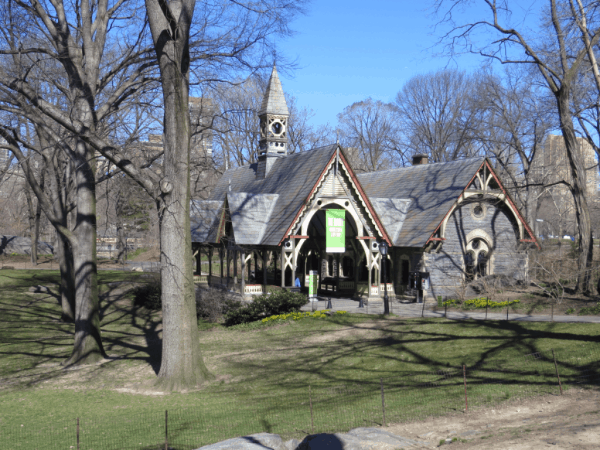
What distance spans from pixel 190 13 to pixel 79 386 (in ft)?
36.5

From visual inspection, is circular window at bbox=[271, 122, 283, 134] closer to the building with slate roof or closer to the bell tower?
the bell tower

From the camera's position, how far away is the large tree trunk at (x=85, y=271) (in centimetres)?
1831

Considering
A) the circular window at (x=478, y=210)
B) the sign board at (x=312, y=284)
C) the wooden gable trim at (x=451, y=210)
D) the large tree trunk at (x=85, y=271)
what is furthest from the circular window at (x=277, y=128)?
the large tree trunk at (x=85, y=271)

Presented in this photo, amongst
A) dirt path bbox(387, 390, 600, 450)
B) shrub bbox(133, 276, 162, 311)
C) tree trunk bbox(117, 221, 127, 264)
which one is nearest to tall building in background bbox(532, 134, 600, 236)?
shrub bbox(133, 276, 162, 311)

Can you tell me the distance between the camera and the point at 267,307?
24.8 metres

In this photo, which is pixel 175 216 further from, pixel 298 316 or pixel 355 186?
pixel 355 186

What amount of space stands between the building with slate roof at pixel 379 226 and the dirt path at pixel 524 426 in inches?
577

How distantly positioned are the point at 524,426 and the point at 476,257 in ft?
71.3

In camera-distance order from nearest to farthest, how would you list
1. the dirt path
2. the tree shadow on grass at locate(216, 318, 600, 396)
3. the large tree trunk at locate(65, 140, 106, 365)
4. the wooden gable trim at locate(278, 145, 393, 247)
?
the dirt path, the tree shadow on grass at locate(216, 318, 600, 396), the large tree trunk at locate(65, 140, 106, 365), the wooden gable trim at locate(278, 145, 393, 247)

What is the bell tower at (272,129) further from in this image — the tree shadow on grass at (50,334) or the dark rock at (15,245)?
the dark rock at (15,245)

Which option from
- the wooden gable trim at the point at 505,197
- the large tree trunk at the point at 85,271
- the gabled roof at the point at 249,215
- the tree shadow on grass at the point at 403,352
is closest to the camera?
the tree shadow on grass at the point at 403,352

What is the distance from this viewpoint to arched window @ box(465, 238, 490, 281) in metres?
30.7

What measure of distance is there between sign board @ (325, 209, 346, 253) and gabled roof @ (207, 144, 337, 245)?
180 cm

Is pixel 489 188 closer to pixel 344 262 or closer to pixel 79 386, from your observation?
pixel 344 262
